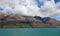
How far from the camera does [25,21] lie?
342 cm

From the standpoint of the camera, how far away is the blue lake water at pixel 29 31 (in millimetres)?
3389

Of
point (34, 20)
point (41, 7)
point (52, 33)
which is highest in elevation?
point (41, 7)

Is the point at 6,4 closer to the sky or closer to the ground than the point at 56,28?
closer to the sky

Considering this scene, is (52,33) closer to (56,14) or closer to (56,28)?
(56,28)

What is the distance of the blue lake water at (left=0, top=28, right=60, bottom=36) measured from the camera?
11.1 feet

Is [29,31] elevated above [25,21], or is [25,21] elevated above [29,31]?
[25,21]

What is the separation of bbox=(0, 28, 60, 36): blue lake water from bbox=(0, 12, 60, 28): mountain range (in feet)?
0.20

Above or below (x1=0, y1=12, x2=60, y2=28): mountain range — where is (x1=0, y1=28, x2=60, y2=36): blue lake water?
below

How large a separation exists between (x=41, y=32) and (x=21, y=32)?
40 cm

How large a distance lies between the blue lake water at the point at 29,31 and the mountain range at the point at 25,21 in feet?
0.20

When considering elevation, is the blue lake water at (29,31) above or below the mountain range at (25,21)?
below

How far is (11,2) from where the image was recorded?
3473 millimetres

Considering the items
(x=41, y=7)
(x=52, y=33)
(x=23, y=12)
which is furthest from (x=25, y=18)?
(x=52, y=33)

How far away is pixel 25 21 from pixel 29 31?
0.21 m
